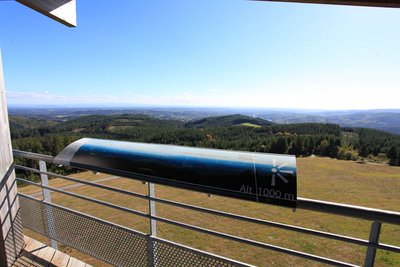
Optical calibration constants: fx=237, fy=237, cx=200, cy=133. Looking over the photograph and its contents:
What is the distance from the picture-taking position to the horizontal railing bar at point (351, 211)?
1.00m

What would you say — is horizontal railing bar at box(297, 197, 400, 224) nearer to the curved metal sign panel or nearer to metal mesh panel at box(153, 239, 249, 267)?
the curved metal sign panel

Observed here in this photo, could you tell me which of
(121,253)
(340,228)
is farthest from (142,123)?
(121,253)

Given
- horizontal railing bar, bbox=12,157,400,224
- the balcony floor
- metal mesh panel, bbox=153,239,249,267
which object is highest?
horizontal railing bar, bbox=12,157,400,224

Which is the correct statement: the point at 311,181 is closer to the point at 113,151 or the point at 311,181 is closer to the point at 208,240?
the point at 208,240

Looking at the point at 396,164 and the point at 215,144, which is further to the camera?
the point at 215,144

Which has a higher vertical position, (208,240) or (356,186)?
(208,240)

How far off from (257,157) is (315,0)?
908mm

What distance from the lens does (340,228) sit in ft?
33.9

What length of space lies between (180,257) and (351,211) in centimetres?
103

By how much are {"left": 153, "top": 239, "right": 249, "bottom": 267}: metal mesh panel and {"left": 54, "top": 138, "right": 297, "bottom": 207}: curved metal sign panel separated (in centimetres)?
50

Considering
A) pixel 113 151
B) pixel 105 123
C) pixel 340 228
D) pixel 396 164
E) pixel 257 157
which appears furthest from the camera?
pixel 105 123

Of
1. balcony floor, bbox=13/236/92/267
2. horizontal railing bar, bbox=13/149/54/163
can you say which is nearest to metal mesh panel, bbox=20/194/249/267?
balcony floor, bbox=13/236/92/267

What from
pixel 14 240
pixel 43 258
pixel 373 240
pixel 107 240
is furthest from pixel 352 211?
pixel 14 240

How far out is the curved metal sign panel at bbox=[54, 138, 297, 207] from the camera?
1.10m
